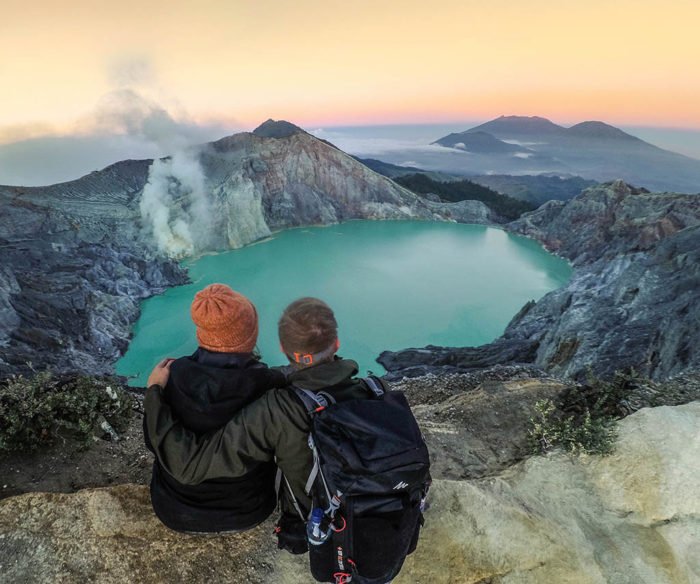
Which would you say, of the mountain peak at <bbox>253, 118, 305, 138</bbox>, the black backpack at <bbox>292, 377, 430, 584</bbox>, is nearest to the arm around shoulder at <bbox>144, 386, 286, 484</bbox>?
the black backpack at <bbox>292, 377, 430, 584</bbox>

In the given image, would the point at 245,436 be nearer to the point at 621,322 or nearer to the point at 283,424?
the point at 283,424

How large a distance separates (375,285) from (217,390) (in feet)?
111

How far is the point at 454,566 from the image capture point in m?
3.45

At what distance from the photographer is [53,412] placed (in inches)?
183

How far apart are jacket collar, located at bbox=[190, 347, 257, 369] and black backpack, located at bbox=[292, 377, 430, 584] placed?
503mm

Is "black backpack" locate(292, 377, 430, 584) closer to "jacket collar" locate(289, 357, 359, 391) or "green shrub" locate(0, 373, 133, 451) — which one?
"jacket collar" locate(289, 357, 359, 391)

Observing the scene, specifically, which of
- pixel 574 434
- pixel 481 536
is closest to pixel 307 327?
pixel 481 536

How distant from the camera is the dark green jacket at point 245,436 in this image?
8.51 ft

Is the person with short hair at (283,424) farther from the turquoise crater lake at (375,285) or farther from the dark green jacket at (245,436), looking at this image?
the turquoise crater lake at (375,285)

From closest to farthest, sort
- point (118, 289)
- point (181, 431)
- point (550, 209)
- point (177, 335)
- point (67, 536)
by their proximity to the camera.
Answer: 1. point (181, 431)
2. point (67, 536)
3. point (177, 335)
4. point (118, 289)
5. point (550, 209)

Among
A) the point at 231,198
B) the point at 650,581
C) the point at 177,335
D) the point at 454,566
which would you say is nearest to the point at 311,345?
the point at 454,566

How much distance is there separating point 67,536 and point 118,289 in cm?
3216

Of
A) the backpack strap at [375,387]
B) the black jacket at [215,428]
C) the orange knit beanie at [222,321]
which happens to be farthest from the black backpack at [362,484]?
the orange knit beanie at [222,321]

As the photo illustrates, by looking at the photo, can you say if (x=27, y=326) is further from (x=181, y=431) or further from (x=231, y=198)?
(x=231, y=198)
